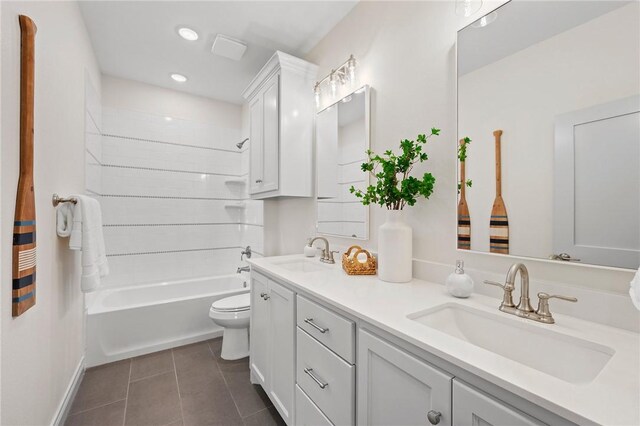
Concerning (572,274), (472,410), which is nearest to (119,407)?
(472,410)

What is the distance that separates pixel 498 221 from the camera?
1105mm

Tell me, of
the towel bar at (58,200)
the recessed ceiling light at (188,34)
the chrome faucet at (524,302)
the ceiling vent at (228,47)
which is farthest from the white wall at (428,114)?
the towel bar at (58,200)

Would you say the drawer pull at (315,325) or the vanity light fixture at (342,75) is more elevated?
the vanity light fixture at (342,75)

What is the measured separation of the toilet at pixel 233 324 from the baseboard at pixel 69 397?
35.3 inches

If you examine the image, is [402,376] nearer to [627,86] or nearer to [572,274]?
[572,274]

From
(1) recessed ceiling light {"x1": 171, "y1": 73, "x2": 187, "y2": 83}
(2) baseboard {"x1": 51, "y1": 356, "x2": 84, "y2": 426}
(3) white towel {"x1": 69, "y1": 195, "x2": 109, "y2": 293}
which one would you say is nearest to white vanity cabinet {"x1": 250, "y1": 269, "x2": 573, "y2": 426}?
(3) white towel {"x1": 69, "y1": 195, "x2": 109, "y2": 293}

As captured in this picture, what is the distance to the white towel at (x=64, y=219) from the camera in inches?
60.2

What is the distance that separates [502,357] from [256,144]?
2.26 meters

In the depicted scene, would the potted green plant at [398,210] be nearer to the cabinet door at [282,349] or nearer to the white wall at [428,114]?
the white wall at [428,114]

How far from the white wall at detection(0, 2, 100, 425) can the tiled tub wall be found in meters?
0.93

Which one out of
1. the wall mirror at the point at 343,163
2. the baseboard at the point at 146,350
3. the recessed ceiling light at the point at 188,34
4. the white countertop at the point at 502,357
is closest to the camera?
the white countertop at the point at 502,357

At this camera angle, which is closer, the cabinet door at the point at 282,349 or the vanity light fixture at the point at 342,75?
the cabinet door at the point at 282,349

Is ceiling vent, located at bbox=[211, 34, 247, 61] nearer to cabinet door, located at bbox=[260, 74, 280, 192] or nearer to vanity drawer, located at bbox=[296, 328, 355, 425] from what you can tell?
cabinet door, located at bbox=[260, 74, 280, 192]

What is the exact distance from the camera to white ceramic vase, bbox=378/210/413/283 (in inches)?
52.4
